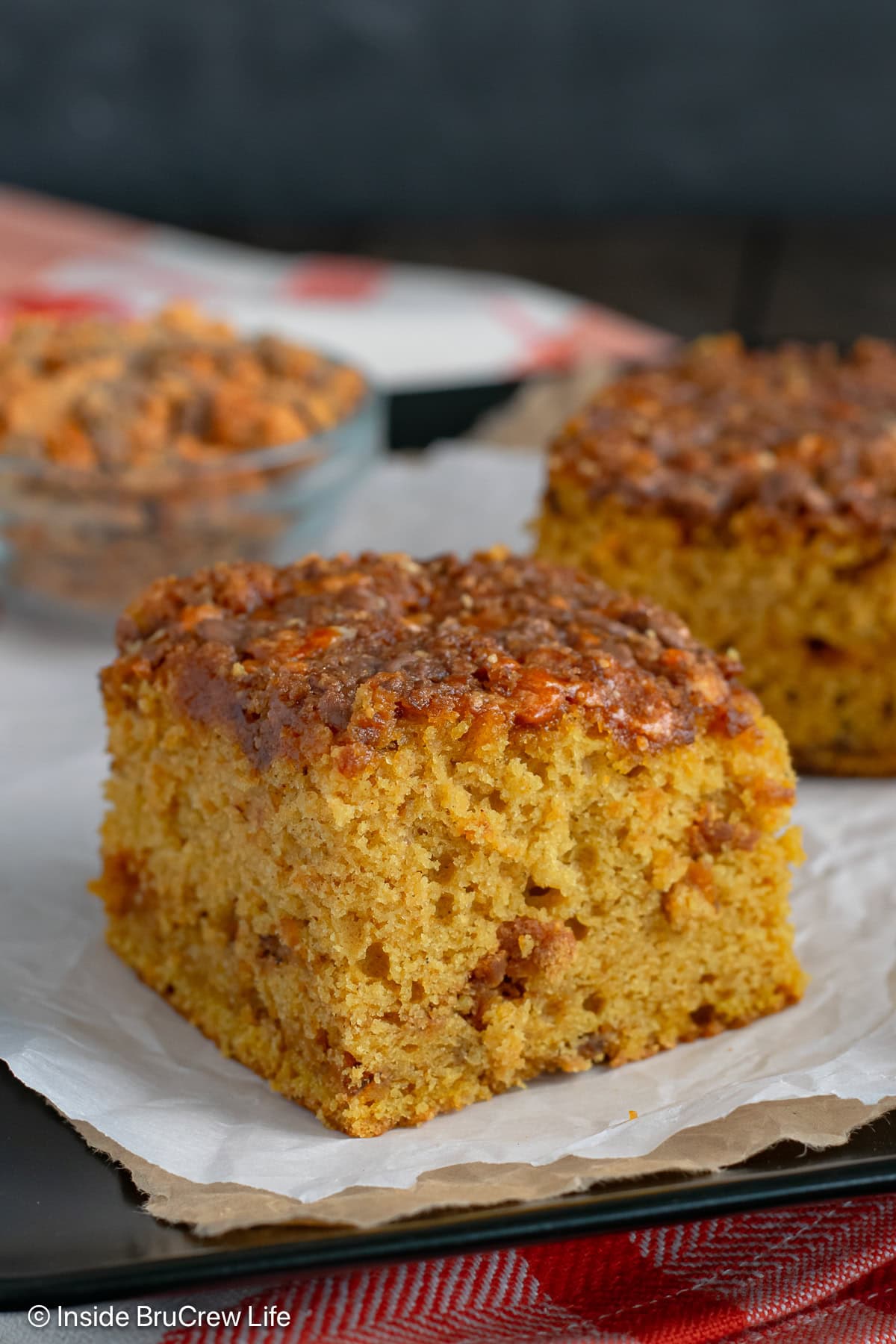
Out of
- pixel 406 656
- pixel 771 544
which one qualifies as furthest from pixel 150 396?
pixel 406 656

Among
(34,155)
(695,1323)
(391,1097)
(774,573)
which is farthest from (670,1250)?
(34,155)

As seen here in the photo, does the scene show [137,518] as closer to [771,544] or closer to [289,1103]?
[771,544]

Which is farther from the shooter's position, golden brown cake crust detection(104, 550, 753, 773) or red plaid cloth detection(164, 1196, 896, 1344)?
golden brown cake crust detection(104, 550, 753, 773)

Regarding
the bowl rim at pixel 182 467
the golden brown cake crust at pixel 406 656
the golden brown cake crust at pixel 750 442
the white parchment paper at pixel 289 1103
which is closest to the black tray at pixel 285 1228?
the white parchment paper at pixel 289 1103

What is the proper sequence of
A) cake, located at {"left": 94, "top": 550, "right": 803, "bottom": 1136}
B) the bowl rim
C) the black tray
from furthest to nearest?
1. the bowl rim
2. cake, located at {"left": 94, "top": 550, "right": 803, "bottom": 1136}
3. the black tray

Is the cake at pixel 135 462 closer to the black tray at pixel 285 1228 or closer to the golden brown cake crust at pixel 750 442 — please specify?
the golden brown cake crust at pixel 750 442

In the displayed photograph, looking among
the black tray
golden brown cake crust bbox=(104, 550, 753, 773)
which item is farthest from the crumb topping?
the black tray

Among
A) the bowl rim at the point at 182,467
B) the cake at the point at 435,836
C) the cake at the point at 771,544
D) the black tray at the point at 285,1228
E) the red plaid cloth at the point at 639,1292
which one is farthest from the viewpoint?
the bowl rim at the point at 182,467

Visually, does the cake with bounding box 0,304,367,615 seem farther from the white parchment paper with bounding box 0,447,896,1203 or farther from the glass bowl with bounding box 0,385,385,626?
the white parchment paper with bounding box 0,447,896,1203
